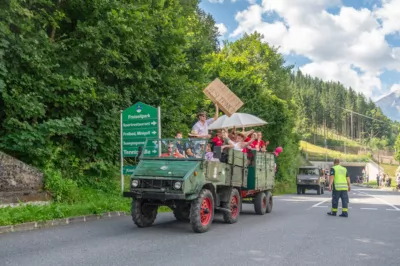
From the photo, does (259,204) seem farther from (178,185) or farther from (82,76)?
(82,76)

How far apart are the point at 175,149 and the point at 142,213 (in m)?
1.68

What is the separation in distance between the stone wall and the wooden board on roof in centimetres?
593

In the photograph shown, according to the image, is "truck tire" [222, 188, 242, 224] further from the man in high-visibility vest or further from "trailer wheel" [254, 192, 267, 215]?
the man in high-visibility vest

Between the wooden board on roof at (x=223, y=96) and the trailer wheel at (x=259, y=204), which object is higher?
the wooden board on roof at (x=223, y=96)

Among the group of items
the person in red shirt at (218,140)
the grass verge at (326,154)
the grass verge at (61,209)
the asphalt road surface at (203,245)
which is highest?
the grass verge at (326,154)

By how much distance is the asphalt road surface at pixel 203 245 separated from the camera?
6.55m

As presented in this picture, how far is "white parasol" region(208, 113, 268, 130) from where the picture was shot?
578 inches

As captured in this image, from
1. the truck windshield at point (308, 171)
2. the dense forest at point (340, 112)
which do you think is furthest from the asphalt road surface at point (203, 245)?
the dense forest at point (340, 112)

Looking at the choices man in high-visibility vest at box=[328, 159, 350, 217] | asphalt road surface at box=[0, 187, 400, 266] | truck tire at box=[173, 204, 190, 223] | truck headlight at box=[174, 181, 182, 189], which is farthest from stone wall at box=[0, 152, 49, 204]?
man in high-visibility vest at box=[328, 159, 350, 217]

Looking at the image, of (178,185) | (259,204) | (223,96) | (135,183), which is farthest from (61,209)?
(223,96)

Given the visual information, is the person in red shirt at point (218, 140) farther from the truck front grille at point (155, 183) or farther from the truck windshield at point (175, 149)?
the truck front grille at point (155, 183)

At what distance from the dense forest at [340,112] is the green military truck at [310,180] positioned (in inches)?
4569

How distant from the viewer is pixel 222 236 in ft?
29.3

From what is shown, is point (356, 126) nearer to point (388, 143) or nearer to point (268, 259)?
point (388, 143)
